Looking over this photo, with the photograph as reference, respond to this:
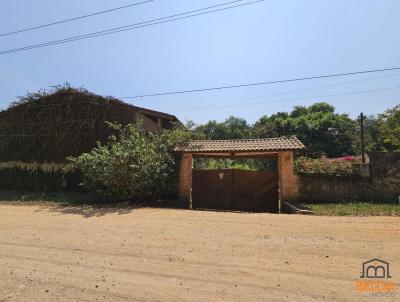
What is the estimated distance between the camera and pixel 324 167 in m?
14.8

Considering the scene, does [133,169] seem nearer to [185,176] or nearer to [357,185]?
[185,176]

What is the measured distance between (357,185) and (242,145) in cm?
537

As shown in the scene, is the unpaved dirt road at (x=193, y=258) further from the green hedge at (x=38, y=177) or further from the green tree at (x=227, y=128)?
the green tree at (x=227, y=128)

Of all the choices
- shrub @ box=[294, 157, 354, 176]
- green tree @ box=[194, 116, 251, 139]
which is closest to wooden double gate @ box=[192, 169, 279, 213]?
shrub @ box=[294, 157, 354, 176]

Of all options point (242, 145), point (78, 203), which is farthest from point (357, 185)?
point (78, 203)

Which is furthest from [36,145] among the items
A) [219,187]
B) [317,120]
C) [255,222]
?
[317,120]

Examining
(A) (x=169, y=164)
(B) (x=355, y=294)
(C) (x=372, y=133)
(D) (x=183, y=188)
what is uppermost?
(C) (x=372, y=133)

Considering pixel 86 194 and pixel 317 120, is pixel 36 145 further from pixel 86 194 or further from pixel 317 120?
pixel 317 120

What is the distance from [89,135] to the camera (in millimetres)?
18766

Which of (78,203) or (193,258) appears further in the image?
Answer: (78,203)

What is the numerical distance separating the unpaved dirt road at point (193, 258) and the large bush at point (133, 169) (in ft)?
12.4

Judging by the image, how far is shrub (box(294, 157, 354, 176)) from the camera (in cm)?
1449

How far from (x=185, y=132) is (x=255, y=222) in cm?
767

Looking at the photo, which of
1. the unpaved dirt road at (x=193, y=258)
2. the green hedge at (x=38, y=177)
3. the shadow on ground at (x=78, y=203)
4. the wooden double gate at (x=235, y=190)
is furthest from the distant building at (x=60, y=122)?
the unpaved dirt road at (x=193, y=258)
